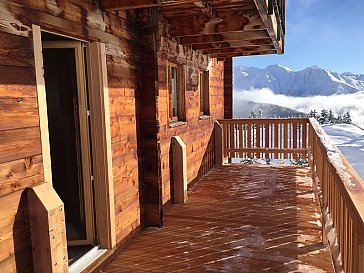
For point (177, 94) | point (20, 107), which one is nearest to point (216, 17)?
point (177, 94)

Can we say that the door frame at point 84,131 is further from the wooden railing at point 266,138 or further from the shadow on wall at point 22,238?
the wooden railing at point 266,138

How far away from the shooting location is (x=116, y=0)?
3164 millimetres

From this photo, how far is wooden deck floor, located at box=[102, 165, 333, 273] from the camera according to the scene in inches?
131

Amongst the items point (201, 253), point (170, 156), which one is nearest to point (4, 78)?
point (201, 253)

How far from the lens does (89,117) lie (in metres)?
3.24

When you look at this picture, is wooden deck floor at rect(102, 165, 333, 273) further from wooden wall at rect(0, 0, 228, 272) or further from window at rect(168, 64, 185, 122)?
window at rect(168, 64, 185, 122)

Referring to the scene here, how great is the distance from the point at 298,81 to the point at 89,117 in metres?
105

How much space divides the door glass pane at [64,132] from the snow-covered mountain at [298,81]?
95064 mm

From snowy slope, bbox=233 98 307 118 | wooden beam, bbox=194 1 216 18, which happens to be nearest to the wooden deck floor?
wooden beam, bbox=194 1 216 18

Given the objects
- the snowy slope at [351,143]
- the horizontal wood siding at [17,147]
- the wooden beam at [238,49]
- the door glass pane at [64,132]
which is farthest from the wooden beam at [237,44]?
the snowy slope at [351,143]

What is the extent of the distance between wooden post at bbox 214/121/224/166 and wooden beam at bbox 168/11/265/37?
11.9ft

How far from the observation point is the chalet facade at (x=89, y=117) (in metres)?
2.24

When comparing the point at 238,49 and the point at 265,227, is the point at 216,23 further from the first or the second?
the point at 265,227

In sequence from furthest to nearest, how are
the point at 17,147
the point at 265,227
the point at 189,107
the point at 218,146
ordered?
the point at 218,146
the point at 189,107
the point at 265,227
the point at 17,147
